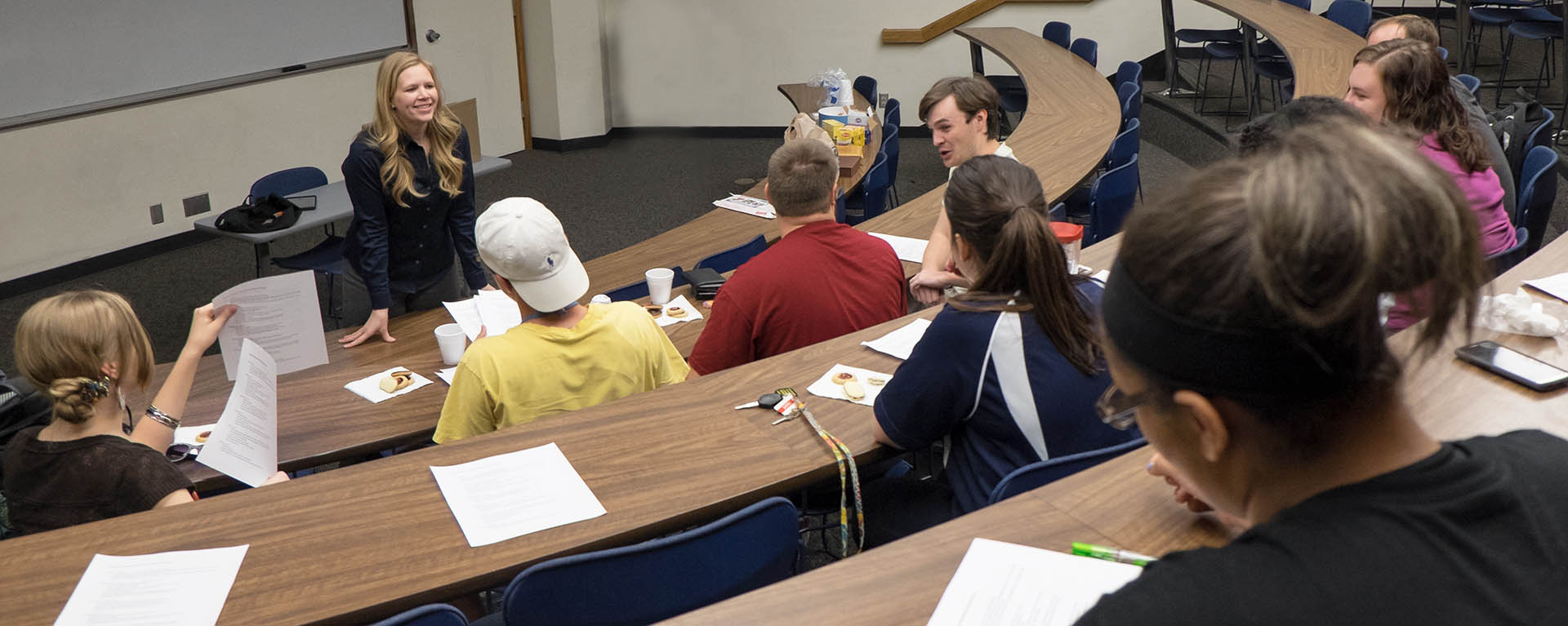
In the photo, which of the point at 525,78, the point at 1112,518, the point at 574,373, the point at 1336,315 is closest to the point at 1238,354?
the point at 1336,315

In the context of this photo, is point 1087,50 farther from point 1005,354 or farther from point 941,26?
point 1005,354

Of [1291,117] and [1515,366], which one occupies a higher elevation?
[1291,117]

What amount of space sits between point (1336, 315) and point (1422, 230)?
0.30ft

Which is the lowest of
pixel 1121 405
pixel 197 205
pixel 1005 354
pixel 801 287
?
pixel 197 205

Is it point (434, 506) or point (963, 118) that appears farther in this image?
point (963, 118)

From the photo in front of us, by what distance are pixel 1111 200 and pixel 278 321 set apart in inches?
134

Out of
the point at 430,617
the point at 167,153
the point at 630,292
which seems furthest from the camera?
the point at 167,153

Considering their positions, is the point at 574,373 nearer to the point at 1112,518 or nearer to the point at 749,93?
the point at 1112,518

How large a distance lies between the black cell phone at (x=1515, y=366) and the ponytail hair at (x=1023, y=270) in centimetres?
71

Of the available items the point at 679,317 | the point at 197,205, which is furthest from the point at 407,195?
the point at 197,205

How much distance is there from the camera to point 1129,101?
6.52 metres

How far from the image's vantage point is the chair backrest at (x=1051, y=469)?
1.93 metres

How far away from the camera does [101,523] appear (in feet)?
6.84

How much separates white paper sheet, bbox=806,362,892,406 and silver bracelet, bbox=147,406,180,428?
1492 mm
